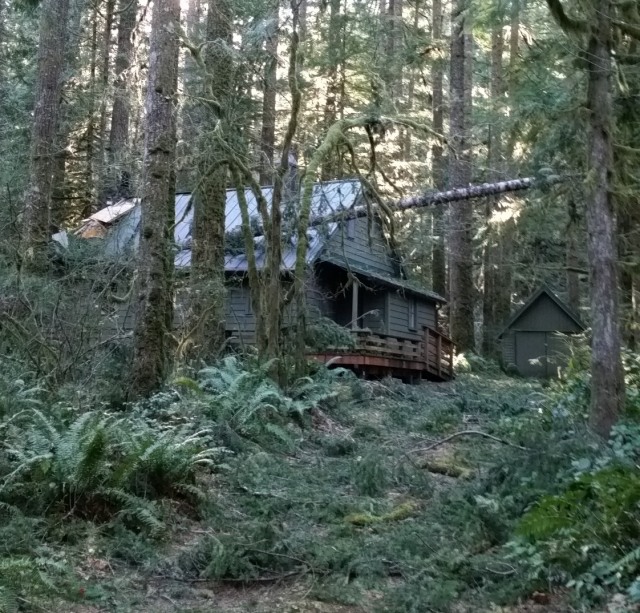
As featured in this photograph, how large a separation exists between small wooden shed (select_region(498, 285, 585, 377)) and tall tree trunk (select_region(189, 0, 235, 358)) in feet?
48.5

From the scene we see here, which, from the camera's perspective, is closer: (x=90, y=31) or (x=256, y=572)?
(x=256, y=572)

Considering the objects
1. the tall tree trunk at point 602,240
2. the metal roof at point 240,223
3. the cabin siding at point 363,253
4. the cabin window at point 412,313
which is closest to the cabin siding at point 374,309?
the cabin siding at point 363,253

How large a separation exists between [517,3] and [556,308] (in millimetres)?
19154

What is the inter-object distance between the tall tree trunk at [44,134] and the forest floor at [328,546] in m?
7.79

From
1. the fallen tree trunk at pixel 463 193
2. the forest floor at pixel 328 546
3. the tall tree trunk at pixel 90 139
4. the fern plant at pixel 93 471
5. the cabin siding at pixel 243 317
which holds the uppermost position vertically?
the tall tree trunk at pixel 90 139

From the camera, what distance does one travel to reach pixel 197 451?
270 inches

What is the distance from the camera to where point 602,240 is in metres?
7.91

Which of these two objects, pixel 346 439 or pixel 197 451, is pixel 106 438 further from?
pixel 346 439

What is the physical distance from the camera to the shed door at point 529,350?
84.0ft

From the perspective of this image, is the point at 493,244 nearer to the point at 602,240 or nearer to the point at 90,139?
the point at 90,139

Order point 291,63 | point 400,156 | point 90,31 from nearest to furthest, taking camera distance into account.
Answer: point 291,63 → point 90,31 → point 400,156

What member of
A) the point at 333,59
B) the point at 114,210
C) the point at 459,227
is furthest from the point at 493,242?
the point at 114,210

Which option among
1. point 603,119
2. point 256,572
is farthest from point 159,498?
point 603,119

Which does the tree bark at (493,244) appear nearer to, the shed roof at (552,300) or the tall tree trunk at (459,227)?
the tall tree trunk at (459,227)
